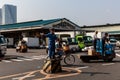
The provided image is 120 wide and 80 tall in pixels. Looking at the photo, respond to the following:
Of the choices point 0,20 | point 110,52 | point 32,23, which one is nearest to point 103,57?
point 110,52

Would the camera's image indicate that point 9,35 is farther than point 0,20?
No

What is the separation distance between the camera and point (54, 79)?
1166 cm

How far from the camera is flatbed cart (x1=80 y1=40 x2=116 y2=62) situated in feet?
63.9

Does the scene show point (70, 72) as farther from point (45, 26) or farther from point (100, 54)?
point (45, 26)


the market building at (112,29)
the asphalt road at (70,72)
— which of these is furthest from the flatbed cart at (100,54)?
the market building at (112,29)

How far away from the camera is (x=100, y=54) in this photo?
1961 cm

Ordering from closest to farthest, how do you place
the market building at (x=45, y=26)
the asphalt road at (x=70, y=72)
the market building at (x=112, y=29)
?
the asphalt road at (x=70, y=72) < the market building at (x=45, y=26) < the market building at (x=112, y=29)

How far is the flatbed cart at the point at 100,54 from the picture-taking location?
19.5 m

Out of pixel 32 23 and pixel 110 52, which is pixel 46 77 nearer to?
pixel 110 52

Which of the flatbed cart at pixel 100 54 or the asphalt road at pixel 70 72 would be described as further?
the flatbed cart at pixel 100 54

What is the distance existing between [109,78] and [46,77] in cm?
258

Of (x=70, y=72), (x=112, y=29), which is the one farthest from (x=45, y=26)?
(x=70, y=72)

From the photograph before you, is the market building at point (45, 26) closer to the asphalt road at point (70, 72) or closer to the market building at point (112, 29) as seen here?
the market building at point (112, 29)

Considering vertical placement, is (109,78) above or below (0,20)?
below
